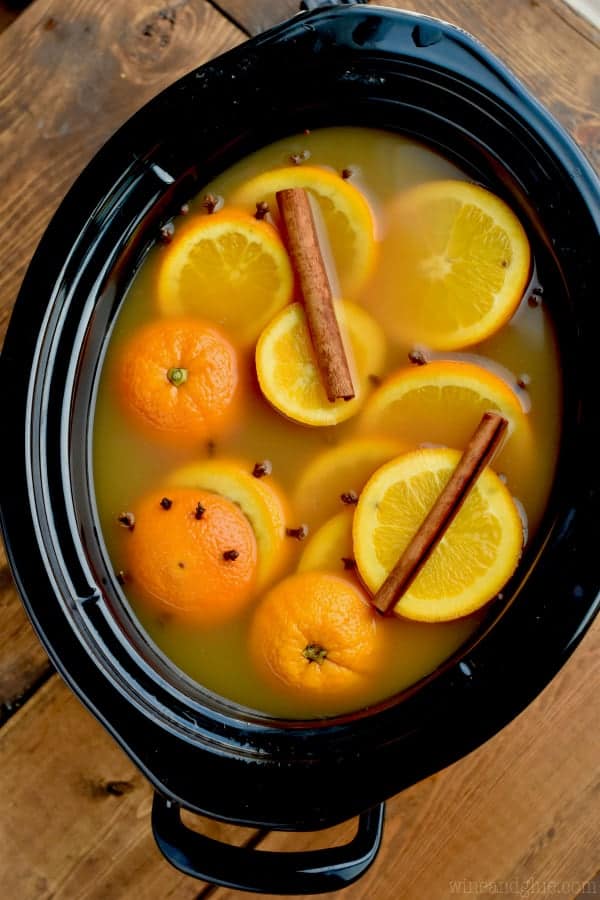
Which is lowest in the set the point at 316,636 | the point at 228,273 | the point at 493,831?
the point at 493,831

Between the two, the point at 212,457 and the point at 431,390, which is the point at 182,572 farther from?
the point at 431,390

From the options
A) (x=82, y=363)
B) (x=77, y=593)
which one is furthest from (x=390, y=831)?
(x=82, y=363)

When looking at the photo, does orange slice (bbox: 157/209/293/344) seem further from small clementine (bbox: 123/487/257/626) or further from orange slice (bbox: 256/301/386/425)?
small clementine (bbox: 123/487/257/626)

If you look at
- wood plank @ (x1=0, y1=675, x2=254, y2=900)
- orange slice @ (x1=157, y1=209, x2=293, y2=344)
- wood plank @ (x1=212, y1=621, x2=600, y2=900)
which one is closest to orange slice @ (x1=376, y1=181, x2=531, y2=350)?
orange slice @ (x1=157, y1=209, x2=293, y2=344)

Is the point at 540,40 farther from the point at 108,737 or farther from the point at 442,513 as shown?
the point at 108,737

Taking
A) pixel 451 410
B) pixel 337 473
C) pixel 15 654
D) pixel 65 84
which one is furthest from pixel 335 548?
pixel 65 84

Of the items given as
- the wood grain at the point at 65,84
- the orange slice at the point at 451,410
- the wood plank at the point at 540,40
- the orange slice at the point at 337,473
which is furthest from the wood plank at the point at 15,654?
the wood plank at the point at 540,40

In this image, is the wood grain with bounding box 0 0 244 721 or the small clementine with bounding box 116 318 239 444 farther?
the wood grain with bounding box 0 0 244 721
